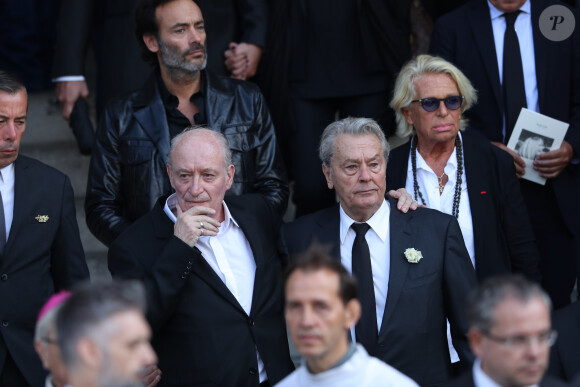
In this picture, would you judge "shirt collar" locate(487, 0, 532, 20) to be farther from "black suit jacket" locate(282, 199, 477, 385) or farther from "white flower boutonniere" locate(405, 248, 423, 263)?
"white flower boutonniere" locate(405, 248, 423, 263)

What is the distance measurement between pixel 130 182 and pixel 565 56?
2713 millimetres

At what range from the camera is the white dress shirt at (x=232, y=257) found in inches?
196

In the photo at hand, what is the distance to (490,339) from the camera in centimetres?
349

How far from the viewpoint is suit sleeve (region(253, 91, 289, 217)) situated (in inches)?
226


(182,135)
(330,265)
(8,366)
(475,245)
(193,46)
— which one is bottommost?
(8,366)

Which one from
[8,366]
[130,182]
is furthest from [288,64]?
[8,366]

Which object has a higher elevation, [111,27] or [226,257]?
[111,27]

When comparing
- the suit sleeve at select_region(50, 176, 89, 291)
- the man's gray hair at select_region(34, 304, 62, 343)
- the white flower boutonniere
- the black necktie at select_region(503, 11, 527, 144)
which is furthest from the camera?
the black necktie at select_region(503, 11, 527, 144)

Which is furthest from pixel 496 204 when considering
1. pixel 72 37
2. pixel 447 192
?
pixel 72 37

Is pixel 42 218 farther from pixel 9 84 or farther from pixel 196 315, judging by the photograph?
pixel 196 315

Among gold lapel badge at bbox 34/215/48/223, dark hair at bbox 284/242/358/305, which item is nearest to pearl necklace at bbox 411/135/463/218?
dark hair at bbox 284/242/358/305

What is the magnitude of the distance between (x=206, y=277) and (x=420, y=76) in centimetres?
179

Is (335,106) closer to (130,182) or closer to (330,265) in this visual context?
(130,182)

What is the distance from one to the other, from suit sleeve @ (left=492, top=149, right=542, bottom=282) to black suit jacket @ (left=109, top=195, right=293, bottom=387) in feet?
4.72
